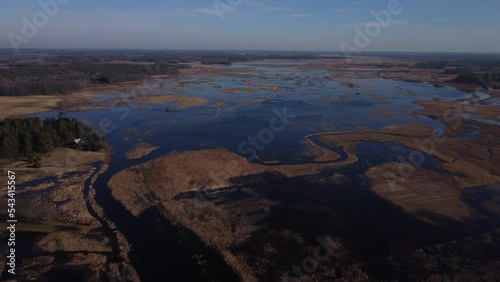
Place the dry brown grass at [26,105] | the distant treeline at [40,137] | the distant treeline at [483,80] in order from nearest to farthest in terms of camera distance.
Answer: the distant treeline at [40,137], the dry brown grass at [26,105], the distant treeline at [483,80]

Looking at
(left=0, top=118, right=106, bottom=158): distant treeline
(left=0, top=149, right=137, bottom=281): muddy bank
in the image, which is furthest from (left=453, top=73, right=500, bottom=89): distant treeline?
(left=0, top=149, right=137, bottom=281): muddy bank

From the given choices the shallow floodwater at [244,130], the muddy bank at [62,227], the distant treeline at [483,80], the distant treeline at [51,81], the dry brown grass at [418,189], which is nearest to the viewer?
the muddy bank at [62,227]

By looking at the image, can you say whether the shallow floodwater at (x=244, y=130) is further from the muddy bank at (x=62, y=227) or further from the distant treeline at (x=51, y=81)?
the distant treeline at (x=51, y=81)

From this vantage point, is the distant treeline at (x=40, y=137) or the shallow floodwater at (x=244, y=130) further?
the distant treeline at (x=40, y=137)

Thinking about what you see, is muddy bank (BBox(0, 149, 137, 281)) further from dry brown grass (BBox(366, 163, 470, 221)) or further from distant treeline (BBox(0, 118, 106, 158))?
dry brown grass (BBox(366, 163, 470, 221))

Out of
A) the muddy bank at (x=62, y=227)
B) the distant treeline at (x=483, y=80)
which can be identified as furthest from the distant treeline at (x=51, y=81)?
the distant treeline at (x=483, y=80)

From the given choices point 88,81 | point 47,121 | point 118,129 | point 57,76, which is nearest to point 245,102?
A: point 118,129

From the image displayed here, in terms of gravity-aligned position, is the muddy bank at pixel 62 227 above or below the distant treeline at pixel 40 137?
below
